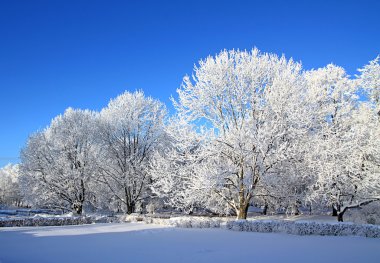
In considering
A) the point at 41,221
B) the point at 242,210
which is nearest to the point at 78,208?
the point at 41,221

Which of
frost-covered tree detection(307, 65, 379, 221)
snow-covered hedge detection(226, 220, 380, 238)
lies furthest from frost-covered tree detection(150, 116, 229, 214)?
frost-covered tree detection(307, 65, 379, 221)

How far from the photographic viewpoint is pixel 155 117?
29.1 metres

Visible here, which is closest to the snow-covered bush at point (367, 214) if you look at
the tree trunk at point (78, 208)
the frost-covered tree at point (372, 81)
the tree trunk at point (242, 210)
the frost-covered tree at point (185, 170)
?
the frost-covered tree at point (372, 81)

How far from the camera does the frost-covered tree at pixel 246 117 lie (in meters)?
16.1

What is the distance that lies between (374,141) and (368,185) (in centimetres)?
293

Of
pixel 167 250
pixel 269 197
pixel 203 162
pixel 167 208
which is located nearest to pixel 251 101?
pixel 203 162

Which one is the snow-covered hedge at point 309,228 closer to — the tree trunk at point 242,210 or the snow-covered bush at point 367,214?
the tree trunk at point 242,210

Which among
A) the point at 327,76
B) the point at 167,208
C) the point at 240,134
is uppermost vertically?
the point at 327,76

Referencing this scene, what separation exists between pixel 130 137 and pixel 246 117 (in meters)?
14.7

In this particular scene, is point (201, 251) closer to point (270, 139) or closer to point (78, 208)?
point (270, 139)

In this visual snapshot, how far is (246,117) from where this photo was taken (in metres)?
17.9

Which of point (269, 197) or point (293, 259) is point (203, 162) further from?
point (293, 259)

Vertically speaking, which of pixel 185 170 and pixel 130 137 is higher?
pixel 130 137

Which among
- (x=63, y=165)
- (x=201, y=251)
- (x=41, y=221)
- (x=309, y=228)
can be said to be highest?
(x=63, y=165)
